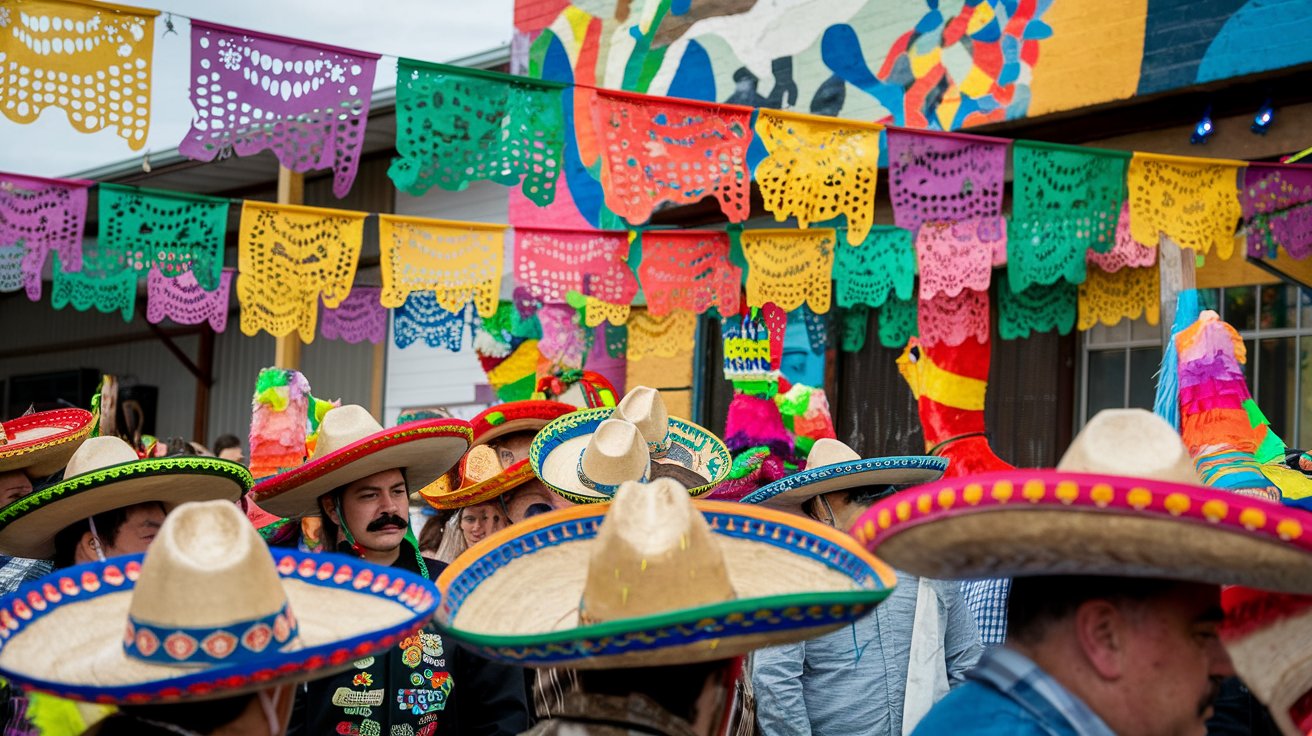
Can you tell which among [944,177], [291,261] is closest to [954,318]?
[944,177]

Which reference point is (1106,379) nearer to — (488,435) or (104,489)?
(488,435)

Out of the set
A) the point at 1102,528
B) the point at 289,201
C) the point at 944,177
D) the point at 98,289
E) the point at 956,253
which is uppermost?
the point at 289,201

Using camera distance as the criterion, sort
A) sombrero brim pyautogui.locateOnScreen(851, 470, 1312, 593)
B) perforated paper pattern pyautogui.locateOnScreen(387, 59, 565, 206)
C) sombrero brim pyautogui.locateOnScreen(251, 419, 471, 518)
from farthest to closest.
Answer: perforated paper pattern pyautogui.locateOnScreen(387, 59, 565, 206), sombrero brim pyautogui.locateOnScreen(251, 419, 471, 518), sombrero brim pyautogui.locateOnScreen(851, 470, 1312, 593)

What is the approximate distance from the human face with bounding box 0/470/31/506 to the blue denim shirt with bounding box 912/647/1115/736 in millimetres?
4609

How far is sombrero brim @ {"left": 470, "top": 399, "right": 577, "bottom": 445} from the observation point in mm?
7113

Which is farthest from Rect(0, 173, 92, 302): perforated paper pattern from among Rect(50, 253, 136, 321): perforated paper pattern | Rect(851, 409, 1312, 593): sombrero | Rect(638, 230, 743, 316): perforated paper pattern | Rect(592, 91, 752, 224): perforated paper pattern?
Rect(851, 409, 1312, 593): sombrero

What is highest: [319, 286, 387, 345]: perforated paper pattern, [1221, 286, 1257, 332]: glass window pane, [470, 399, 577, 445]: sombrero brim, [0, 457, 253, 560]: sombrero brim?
[1221, 286, 1257, 332]: glass window pane

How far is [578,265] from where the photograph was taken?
838 centimetres

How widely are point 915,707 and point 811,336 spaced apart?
565cm

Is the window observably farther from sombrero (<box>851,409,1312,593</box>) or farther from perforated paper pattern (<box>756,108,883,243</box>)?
sombrero (<box>851,409,1312,593</box>)

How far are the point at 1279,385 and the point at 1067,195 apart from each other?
90.0 inches

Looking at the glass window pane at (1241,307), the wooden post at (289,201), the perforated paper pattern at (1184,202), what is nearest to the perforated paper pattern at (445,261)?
the perforated paper pattern at (1184,202)

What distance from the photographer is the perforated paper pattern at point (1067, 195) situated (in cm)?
682

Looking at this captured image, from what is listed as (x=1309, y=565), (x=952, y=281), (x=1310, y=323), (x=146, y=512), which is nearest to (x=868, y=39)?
(x=952, y=281)
